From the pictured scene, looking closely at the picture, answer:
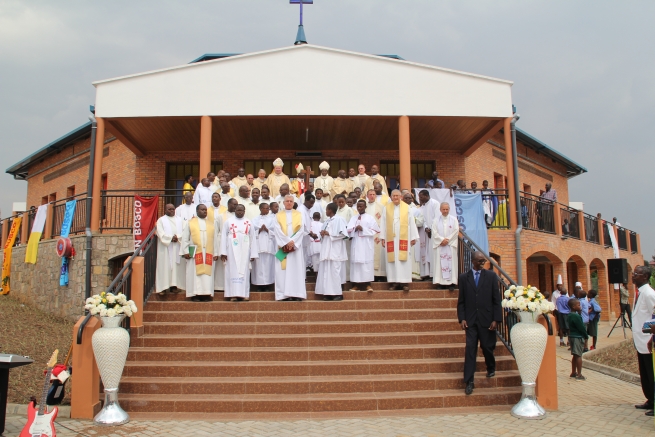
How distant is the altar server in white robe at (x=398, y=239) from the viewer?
33.3ft

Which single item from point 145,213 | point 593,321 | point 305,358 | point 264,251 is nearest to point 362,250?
point 264,251

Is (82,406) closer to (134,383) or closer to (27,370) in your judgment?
(134,383)

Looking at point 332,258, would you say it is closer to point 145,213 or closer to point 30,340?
point 145,213

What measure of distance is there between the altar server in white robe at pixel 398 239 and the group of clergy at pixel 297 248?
2 centimetres

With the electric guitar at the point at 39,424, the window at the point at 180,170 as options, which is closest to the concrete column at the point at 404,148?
the window at the point at 180,170

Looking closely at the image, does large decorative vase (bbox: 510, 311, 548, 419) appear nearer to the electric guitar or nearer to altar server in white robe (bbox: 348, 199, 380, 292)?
altar server in white robe (bbox: 348, 199, 380, 292)

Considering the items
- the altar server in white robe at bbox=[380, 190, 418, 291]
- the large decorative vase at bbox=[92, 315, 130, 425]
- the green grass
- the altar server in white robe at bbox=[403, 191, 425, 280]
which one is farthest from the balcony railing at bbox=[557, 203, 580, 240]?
the large decorative vase at bbox=[92, 315, 130, 425]

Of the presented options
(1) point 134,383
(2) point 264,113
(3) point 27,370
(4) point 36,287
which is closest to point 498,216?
(2) point 264,113

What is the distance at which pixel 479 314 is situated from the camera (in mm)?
7496

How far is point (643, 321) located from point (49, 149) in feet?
74.1

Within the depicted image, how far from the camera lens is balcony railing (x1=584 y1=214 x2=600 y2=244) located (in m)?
20.8

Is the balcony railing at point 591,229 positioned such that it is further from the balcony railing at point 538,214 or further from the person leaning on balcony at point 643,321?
→ the person leaning on balcony at point 643,321

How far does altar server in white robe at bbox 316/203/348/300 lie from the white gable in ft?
15.6

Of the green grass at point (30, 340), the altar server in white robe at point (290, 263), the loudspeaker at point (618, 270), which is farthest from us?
the loudspeaker at point (618, 270)
